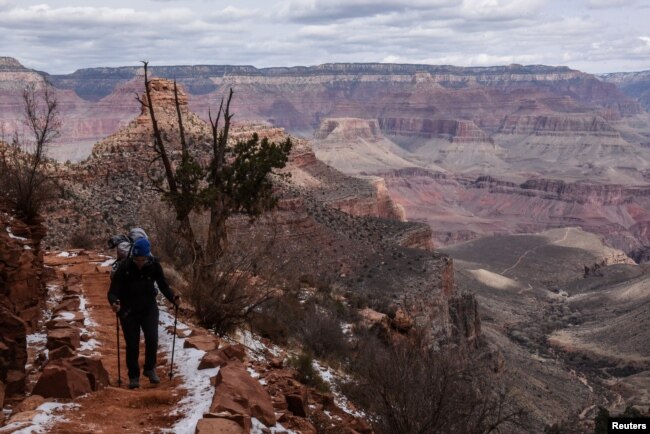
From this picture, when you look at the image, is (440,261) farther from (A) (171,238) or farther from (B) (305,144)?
(B) (305,144)

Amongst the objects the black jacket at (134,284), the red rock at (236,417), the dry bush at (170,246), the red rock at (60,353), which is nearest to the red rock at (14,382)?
the red rock at (60,353)

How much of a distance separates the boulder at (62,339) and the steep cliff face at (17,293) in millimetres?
329

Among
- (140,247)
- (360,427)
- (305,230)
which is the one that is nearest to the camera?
(140,247)

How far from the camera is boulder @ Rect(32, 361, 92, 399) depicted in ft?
22.9

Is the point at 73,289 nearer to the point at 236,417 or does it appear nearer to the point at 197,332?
the point at 197,332

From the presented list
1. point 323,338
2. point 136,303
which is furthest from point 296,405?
point 323,338

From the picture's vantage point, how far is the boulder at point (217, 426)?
6042 millimetres

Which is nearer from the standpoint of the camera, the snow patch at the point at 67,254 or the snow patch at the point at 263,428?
the snow patch at the point at 263,428

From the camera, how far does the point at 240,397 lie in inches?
272

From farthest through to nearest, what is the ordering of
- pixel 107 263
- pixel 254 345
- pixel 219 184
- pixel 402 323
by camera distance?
pixel 402 323, pixel 219 184, pixel 107 263, pixel 254 345

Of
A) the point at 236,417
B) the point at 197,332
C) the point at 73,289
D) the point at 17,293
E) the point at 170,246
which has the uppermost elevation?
the point at 236,417

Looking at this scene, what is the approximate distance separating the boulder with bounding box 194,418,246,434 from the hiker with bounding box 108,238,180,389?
215 centimetres

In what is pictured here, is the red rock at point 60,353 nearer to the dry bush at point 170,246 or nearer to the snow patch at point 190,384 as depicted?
the snow patch at point 190,384

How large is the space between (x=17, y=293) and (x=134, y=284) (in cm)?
309
